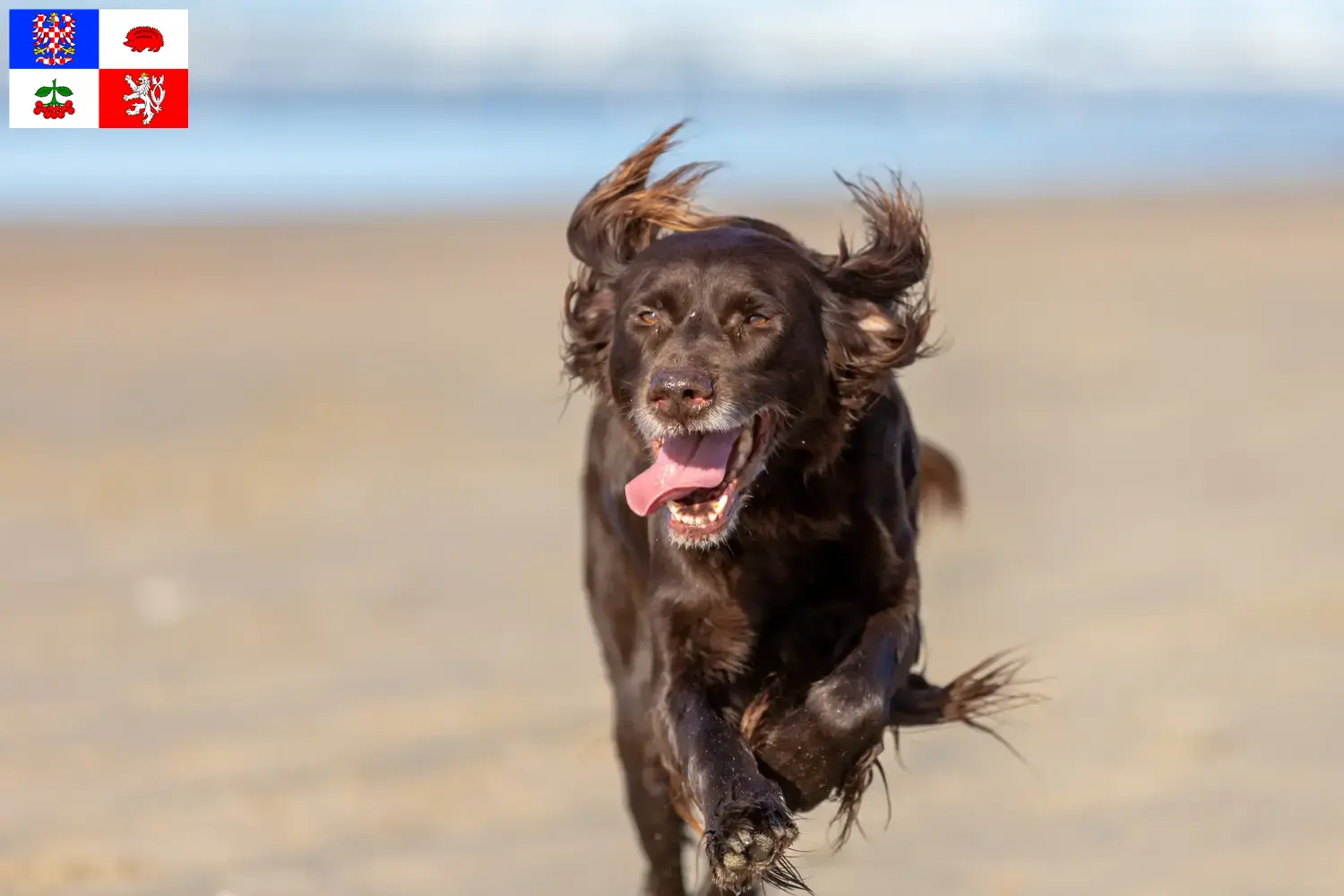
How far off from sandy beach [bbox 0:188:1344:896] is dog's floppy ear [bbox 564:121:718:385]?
51.9 inches

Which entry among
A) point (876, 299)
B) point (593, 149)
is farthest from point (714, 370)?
point (593, 149)

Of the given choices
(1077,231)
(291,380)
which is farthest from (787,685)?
(1077,231)

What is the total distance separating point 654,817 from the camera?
14.0 ft

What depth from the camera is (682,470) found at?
3596 mm

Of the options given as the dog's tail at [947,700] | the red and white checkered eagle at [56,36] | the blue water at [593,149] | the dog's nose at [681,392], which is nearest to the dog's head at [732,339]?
the dog's nose at [681,392]

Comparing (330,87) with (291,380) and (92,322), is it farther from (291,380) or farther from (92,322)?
(291,380)

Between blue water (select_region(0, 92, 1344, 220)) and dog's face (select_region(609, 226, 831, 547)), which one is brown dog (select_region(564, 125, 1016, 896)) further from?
blue water (select_region(0, 92, 1344, 220))

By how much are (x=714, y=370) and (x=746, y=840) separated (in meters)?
0.88

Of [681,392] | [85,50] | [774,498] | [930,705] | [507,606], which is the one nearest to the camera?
[681,392]

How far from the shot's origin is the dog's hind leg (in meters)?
4.25

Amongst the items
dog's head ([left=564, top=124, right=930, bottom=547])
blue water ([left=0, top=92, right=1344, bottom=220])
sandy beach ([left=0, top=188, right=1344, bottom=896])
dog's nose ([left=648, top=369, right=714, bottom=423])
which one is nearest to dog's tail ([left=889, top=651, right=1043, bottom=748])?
dog's head ([left=564, top=124, right=930, bottom=547])

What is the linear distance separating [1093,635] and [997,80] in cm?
2937

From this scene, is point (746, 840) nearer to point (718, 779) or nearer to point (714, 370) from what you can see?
point (718, 779)

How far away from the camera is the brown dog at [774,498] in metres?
3.53
